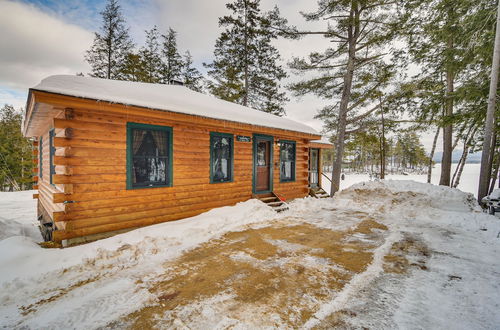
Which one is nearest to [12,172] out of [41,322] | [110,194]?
[110,194]

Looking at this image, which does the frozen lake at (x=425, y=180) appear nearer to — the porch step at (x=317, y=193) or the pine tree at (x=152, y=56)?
the porch step at (x=317, y=193)

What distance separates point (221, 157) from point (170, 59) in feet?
52.6

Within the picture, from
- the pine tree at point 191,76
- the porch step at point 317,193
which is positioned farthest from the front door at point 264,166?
the pine tree at point 191,76

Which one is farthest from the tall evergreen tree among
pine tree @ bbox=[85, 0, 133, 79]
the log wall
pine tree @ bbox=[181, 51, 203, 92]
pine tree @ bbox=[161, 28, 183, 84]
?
pine tree @ bbox=[85, 0, 133, 79]

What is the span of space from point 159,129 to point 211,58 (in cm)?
1264

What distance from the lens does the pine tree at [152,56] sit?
17.9 metres

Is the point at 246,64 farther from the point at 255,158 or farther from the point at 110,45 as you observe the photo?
the point at 110,45

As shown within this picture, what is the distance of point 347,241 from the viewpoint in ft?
15.5

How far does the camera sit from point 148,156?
518cm

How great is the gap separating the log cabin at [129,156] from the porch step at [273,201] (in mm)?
143

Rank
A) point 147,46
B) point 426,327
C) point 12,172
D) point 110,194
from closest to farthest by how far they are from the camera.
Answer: point 426,327, point 110,194, point 147,46, point 12,172

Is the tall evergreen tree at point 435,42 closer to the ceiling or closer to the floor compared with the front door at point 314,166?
closer to the ceiling

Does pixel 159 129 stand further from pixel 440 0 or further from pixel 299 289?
pixel 440 0

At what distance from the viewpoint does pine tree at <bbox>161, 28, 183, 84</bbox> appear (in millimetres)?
18141
